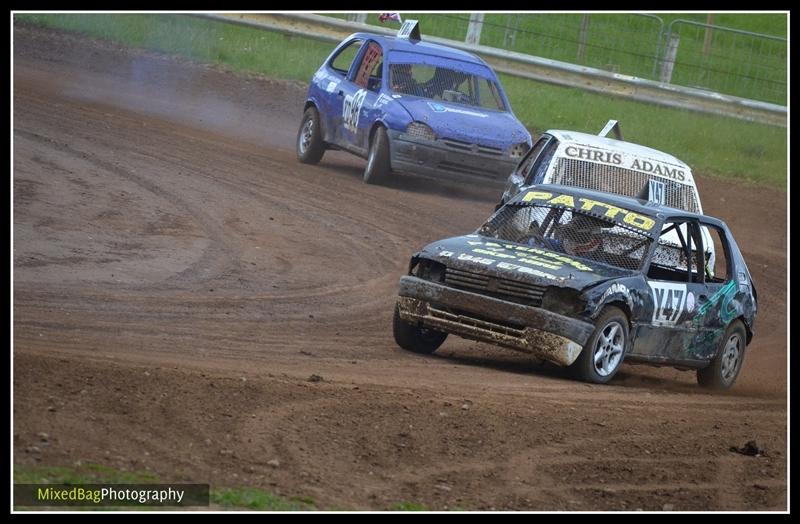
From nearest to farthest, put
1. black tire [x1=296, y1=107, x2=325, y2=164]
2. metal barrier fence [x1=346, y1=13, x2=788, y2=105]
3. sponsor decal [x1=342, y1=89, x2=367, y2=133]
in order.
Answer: sponsor decal [x1=342, y1=89, x2=367, y2=133]
black tire [x1=296, y1=107, x2=325, y2=164]
metal barrier fence [x1=346, y1=13, x2=788, y2=105]

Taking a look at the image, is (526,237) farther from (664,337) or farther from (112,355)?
(112,355)

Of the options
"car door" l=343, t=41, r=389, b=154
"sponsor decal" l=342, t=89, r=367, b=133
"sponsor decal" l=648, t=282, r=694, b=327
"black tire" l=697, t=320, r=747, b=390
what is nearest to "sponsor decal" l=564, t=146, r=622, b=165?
"black tire" l=697, t=320, r=747, b=390

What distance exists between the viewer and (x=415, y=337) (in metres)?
10.1

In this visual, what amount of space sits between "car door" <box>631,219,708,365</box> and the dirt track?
12.5 inches

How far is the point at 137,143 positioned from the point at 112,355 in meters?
9.34

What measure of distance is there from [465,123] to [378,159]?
1.14 metres

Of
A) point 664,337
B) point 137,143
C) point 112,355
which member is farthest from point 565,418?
point 137,143

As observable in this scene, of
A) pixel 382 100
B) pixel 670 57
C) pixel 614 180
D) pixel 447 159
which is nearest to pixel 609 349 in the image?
pixel 614 180

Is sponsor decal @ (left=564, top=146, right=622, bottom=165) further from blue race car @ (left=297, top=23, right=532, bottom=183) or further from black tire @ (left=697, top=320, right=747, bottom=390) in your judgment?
blue race car @ (left=297, top=23, right=532, bottom=183)

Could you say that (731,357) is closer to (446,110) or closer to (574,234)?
(574,234)

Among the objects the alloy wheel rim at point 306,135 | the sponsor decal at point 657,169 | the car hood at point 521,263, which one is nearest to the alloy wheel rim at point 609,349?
the car hood at point 521,263

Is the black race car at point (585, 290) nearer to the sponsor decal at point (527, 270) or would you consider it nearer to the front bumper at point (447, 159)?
the sponsor decal at point (527, 270)

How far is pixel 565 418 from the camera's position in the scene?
8273 millimetres

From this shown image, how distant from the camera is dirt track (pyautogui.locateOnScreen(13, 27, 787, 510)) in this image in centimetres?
675
